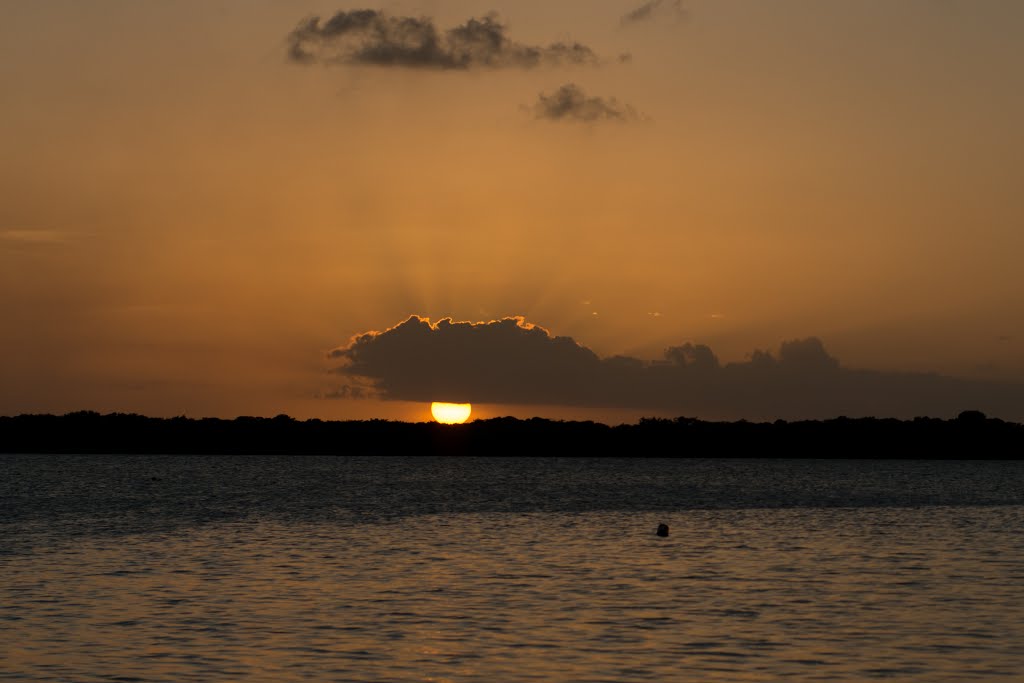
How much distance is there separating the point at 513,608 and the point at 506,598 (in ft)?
8.26

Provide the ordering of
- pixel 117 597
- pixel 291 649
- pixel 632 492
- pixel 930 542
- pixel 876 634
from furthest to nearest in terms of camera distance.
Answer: pixel 632 492
pixel 930 542
pixel 117 597
pixel 876 634
pixel 291 649

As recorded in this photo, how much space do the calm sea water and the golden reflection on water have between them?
127 millimetres

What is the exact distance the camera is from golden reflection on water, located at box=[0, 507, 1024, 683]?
31.5 m

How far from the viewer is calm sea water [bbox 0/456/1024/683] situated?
3169cm

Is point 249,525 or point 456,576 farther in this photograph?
point 249,525

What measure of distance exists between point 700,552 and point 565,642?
27961 millimetres

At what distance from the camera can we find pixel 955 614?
4016 centimetres

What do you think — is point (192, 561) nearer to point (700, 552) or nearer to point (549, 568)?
point (549, 568)

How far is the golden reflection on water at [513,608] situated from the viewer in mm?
31484

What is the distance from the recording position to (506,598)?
43.8 metres

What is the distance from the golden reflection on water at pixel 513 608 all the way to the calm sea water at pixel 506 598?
127 mm

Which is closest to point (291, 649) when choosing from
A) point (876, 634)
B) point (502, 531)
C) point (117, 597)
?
point (117, 597)

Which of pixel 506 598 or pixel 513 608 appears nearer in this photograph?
pixel 513 608

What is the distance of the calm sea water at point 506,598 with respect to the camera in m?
31.7
